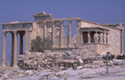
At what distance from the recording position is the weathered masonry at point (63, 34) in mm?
49094

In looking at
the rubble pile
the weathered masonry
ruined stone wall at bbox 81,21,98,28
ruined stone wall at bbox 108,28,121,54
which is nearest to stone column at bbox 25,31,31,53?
the weathered masonry

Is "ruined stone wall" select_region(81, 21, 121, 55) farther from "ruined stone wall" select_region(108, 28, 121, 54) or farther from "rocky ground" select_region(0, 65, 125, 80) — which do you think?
"rocky ground" select_region(0, 65, 125, 80)

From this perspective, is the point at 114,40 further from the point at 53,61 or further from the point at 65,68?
the point at 65,68

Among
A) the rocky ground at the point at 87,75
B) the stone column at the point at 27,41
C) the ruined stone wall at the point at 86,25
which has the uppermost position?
the ruined stone wall at the point at 86,25

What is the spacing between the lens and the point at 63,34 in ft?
168

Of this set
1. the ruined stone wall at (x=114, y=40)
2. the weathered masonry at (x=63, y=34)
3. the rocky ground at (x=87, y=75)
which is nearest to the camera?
the rocky ground at (x=87, y=75)

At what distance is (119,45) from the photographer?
180 ft

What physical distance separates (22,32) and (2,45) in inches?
128

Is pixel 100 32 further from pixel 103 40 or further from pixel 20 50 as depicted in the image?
pixel 20 50

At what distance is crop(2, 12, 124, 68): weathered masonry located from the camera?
49094 mm

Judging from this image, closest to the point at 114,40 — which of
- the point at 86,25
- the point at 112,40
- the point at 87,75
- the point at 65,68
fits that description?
the point at 112,40

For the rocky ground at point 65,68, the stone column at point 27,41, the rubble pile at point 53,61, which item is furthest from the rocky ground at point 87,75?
the stone column at point 27,41

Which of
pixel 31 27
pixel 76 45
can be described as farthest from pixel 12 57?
pixel 76 45

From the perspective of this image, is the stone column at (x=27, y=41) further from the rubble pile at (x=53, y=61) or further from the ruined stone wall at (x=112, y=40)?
the rubble pile at (x=53, y=61)
